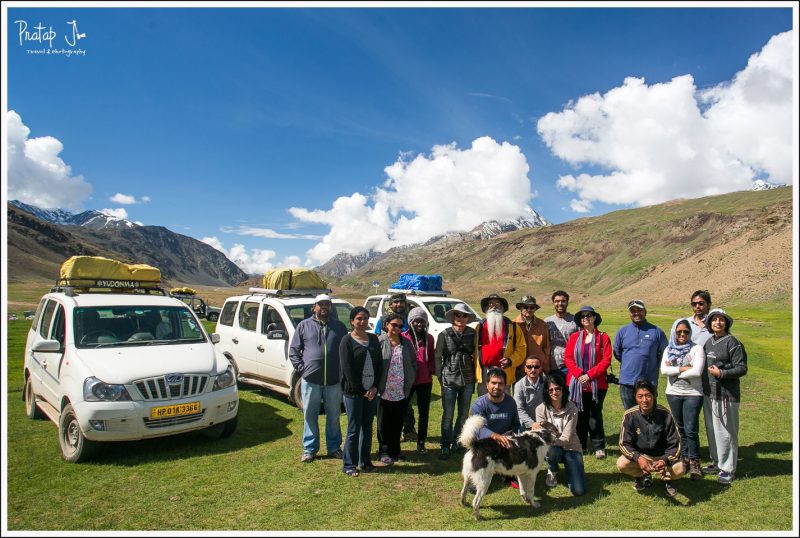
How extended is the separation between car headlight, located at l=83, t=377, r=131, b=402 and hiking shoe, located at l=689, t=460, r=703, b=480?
6.98 meters

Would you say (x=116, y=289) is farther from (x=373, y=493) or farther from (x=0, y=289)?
(x=373, y=493)

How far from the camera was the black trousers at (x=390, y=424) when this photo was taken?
243 inches

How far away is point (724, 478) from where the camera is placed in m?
5.39

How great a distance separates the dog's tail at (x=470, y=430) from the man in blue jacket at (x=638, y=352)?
2455 mm

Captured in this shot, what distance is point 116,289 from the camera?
844 cm

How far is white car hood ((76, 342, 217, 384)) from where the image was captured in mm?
5961

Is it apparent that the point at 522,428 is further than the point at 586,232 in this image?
No

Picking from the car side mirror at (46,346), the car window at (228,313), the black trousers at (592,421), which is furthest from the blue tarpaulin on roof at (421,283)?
the car side mirror at (46,346)

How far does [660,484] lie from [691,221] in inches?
5297

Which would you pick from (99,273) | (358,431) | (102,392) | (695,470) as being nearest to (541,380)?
(695,470)

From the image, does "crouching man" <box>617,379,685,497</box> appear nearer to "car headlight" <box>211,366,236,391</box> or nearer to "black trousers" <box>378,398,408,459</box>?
"black trousers" <box>378,398,408,459</box>

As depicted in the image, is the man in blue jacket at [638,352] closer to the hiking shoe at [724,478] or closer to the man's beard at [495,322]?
the hiking shoe at [724,478]

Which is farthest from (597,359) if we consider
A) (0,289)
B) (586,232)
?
(586,232)

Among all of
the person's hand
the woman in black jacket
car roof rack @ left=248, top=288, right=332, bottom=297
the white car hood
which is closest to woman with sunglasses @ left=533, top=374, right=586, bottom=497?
the person's hand
